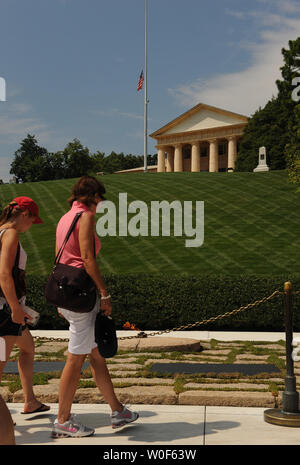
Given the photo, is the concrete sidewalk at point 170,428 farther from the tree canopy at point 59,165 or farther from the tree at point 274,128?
the tree canopy at point 59,165

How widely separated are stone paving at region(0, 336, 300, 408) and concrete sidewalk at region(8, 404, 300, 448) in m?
0.12

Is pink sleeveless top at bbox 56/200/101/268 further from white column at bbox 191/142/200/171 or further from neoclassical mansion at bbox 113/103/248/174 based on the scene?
white column at bbox 191/142/200/171

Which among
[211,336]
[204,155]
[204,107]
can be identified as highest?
[204,107]

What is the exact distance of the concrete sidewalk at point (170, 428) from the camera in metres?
4.18

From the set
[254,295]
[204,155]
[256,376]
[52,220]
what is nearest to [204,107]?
[204,155]

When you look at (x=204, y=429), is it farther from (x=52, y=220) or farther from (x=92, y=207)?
(x=52, y=220)

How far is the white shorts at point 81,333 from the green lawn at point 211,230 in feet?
32.0

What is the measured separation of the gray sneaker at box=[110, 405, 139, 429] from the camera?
4508 mm

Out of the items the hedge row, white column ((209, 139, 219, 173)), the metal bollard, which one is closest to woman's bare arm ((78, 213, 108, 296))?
the metal bollard

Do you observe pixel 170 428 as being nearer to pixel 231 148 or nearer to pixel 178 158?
pixel 231 148

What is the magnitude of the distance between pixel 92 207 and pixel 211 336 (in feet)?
21.9

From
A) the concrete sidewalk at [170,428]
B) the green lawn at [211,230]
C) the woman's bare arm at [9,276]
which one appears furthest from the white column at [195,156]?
the woman's bare arm at [9,276]

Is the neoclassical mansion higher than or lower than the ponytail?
higher
